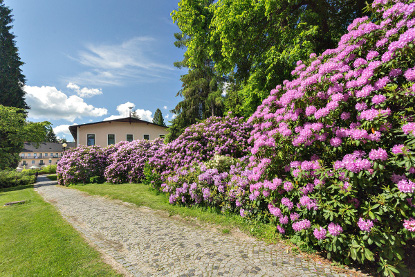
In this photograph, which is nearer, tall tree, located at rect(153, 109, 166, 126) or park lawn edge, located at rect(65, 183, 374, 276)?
park lawn edge, located at rect(65, 183, 374, 276)

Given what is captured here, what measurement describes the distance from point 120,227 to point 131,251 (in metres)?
1.51

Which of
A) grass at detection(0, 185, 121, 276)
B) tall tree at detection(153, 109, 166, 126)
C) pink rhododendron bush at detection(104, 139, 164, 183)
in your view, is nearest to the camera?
grass at detection(0, 185, 121, 276)

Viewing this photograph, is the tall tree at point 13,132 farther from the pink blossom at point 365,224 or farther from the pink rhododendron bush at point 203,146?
the pink blossom at point 365,224

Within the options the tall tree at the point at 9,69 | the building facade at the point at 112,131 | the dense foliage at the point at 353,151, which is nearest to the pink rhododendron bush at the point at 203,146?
the dense foliage at the point at 353,151

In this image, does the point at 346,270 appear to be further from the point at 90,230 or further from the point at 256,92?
the point at 256,92

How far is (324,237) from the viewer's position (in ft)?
10.2

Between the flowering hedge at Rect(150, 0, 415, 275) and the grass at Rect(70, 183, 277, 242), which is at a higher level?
the flowering hedge at Rect(150, 0, 415, 275)

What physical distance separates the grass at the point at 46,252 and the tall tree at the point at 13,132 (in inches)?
761

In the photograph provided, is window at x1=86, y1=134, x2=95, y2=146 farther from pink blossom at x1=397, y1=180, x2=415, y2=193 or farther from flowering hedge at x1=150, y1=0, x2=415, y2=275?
pink blossom at x1=397, y1=180, x2=415, y2=193

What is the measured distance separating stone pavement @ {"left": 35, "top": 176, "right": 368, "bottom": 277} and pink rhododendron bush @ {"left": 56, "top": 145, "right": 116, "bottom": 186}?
1104 cm

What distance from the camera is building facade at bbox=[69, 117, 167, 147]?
24858 millimetres

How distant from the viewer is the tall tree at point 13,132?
20.1 meters

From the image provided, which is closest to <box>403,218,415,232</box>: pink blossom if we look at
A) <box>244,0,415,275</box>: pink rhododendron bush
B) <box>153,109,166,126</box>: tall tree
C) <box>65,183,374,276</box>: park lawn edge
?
<box>244,0,415,275</box>: pink rhododendron bush

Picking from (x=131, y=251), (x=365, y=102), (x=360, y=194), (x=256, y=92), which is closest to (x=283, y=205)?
(x=360, y=194)
